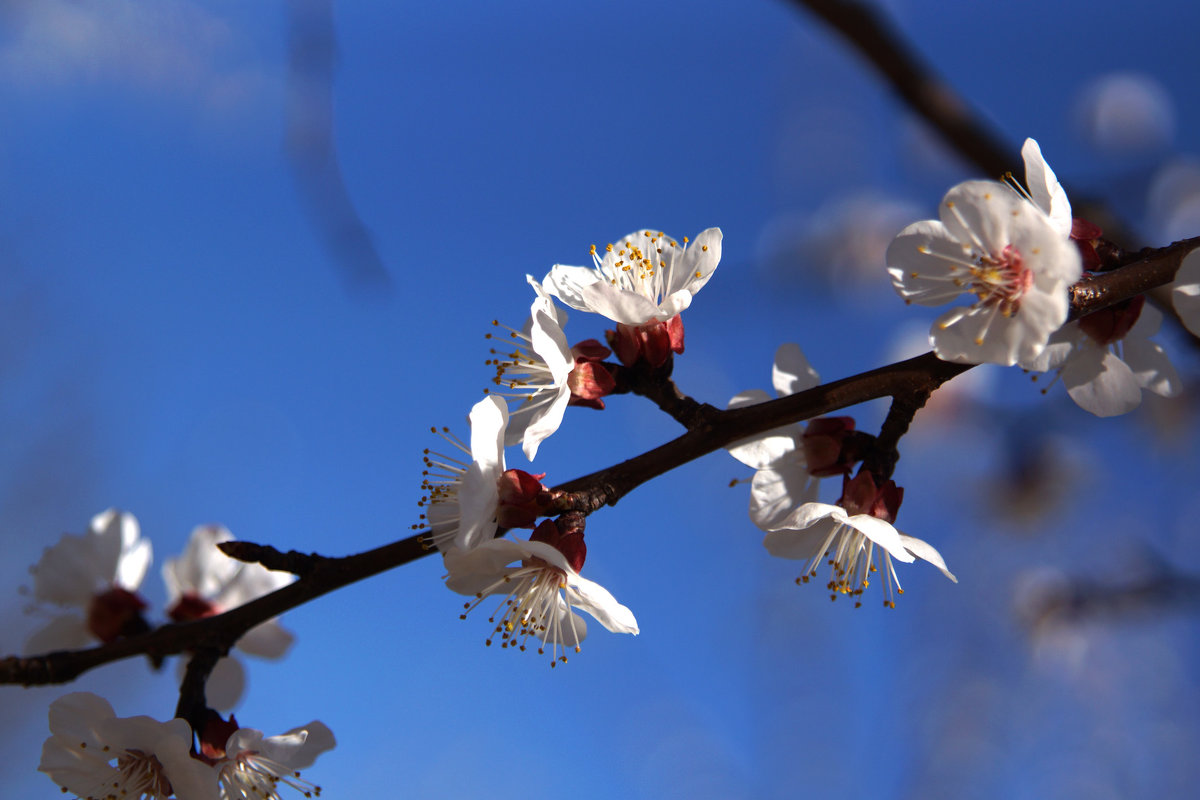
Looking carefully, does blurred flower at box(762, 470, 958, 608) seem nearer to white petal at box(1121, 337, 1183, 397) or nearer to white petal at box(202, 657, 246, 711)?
white petal at box(1121, 337, 1183, 397)

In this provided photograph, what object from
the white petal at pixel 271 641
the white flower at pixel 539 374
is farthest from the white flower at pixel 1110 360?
the white petal at pixel 271 641

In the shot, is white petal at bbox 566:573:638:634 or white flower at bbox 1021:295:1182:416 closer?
white petal at bbox 566:573:638:634

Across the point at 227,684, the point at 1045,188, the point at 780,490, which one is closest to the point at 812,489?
the point at 780,490

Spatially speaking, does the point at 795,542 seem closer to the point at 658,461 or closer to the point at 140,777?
the point at 658,461

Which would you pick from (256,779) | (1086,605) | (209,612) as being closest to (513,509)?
(256,779)

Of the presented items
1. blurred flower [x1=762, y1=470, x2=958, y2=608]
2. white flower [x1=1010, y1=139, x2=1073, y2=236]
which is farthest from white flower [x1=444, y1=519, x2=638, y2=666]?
white flower [x1=1010, y1=139, x2=1073, y2=236]

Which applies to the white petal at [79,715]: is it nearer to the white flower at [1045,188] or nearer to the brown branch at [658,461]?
the brown branch at [658,461]
